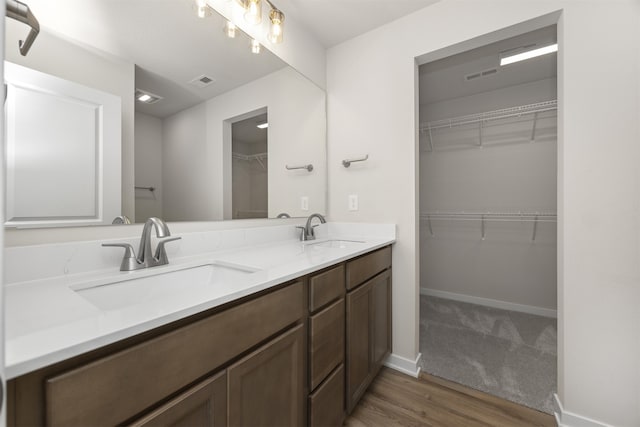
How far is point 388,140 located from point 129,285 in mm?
1640

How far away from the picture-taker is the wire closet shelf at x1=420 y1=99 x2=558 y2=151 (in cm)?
250

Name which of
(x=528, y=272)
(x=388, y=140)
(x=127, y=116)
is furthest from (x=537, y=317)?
(x=127, y=116)

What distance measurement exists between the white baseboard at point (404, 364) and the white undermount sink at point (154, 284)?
1344 mm

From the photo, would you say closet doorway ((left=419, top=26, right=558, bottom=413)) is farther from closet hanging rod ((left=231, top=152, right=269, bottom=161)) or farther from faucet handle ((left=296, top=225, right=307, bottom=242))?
closet hanging rod ((left=231, top=152, right=269, bottom=161))

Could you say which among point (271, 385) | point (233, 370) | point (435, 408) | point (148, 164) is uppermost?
point (148, 164)

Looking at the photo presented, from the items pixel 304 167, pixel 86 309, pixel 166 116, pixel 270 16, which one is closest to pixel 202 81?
pixel 166 116

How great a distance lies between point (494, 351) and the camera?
6.40ft

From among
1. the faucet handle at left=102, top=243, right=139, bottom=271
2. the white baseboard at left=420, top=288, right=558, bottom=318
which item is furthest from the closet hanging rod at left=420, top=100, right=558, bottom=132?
the faucet handle at left=102, top=243, right=139, bottom=271

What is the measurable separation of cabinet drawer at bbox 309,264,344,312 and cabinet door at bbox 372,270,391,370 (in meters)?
0.41

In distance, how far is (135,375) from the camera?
52 cm

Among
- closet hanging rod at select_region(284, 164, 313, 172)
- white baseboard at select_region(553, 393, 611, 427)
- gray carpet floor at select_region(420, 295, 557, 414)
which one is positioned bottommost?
gray carpet floor at select_region(420, 295, 557, 414)

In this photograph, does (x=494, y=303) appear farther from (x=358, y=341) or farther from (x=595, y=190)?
(x=358, y=341)

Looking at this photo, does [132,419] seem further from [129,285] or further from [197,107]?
[197,107]

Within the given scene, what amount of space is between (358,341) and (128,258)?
111 cm
